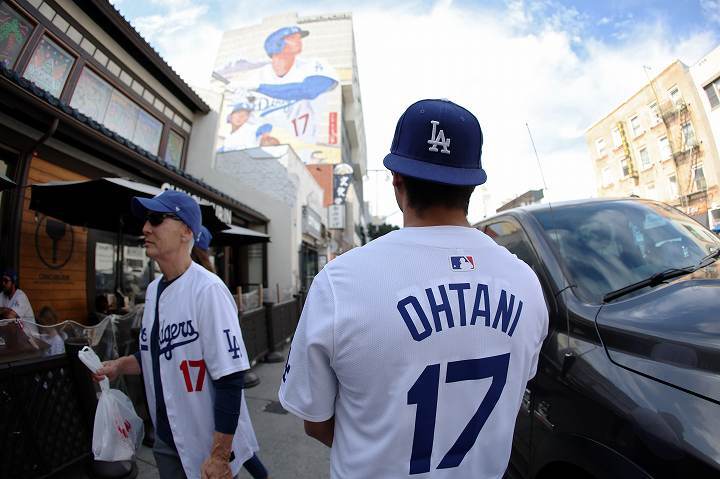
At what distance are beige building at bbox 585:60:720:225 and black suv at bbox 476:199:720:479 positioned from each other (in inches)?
637

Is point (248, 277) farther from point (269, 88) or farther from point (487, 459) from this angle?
point (269, 88)

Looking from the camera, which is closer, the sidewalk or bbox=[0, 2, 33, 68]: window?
the sidewalk

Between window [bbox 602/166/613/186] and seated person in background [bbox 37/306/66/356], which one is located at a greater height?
window [bbox 602/166/613/186]

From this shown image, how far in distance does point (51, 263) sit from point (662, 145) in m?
29.8

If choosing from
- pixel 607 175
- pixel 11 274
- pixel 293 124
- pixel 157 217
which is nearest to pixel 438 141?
pixel 157 217

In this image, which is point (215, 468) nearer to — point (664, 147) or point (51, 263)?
point (51, 263)

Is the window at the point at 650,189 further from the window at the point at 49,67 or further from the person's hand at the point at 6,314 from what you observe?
the person's hand at the point at 6,314

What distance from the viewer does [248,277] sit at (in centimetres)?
1337

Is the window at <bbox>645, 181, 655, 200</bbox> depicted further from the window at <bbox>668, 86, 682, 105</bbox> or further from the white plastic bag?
the white plastic bag

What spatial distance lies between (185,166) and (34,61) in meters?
5.15

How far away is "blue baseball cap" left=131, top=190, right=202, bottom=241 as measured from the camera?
206 centimetres

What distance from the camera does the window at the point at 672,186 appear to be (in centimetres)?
2200

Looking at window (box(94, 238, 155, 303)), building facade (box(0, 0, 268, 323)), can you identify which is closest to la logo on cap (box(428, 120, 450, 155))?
building facade (box(0, 0, 268, 323))

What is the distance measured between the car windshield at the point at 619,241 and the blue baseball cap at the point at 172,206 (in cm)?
216
